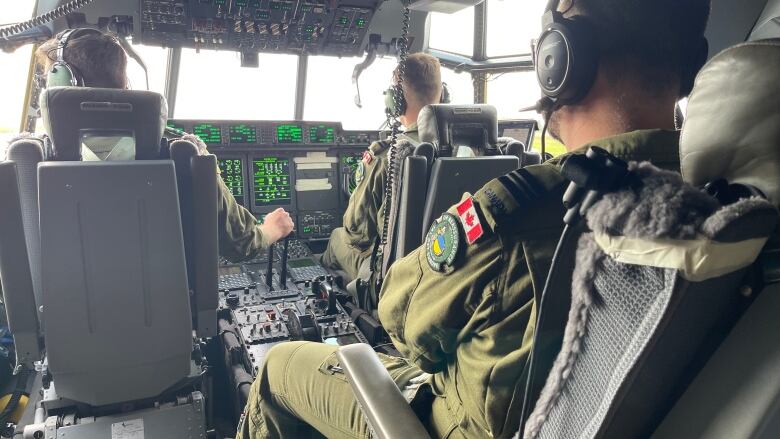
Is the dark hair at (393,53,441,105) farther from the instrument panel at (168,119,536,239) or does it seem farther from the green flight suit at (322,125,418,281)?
the instrument panel at (168,119,536,239)

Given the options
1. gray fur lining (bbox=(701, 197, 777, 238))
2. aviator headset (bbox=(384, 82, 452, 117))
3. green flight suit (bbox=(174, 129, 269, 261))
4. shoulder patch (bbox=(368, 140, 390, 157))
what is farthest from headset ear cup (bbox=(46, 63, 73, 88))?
gray fur lining (bbox=(701, 197, 777, 238))

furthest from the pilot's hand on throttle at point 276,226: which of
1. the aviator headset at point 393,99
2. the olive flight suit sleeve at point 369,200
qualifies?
the aviator headset at point 393,99

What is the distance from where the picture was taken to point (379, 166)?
95.7 inches

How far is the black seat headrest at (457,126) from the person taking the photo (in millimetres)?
2096

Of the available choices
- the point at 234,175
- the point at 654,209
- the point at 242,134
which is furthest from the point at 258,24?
the point at 654,209

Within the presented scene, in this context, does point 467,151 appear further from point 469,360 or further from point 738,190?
point 738,190

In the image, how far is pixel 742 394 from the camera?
0.52m

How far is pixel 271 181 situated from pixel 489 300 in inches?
104

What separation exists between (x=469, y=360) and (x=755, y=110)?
52 centimetres

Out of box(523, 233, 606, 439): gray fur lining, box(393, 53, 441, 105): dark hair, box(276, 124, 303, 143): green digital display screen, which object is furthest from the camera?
box(276, 124, 303, 143): green digital display screen

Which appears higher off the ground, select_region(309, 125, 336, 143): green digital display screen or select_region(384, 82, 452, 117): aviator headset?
select_region(384, 82, 452, 117): aviator headset

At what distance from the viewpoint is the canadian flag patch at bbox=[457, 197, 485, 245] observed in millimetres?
819

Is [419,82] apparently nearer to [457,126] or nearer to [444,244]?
[457,126]

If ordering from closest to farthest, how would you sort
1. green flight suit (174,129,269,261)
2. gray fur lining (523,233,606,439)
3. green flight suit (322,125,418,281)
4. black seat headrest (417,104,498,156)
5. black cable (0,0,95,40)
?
gray fur lining (523,233,606,439) → black cable (0,0,95,40) → green flight suit (174,129,269,261) → black seat headrest (417,104,498,156) → green flight suit (322,125,418,281)
